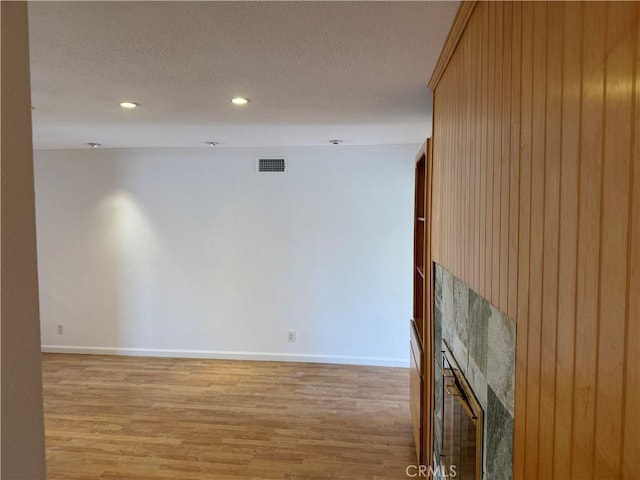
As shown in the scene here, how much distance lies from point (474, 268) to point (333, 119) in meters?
2.10

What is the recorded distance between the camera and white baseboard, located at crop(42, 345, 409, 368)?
15.1 ft

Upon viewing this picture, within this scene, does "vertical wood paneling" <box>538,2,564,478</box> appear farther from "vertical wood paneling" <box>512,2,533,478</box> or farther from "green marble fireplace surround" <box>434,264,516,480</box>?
"green marble fireplace surround" <box>434,264,516,480</box>

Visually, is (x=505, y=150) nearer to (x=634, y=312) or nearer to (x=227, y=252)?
(x=634, y=312)

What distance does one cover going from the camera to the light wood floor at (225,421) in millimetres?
2771

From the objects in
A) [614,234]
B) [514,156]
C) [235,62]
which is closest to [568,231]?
[614,234]

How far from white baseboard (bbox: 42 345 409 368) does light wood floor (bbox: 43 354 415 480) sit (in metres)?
0.12

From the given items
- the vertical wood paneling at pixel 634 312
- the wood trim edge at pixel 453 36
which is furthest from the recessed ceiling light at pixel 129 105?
the vertical wood paneling at pixel 634 312

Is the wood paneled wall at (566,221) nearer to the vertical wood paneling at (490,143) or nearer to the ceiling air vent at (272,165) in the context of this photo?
the vertical wood paneling at (490,143)

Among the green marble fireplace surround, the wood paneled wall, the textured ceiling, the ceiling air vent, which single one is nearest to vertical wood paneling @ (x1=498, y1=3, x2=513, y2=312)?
the wood paneled wall

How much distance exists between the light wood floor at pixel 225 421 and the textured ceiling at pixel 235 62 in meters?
2.47

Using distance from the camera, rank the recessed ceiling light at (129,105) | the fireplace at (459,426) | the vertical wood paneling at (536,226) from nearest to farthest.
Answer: the vertical wood paneling at (536,226) < the fireplace at (459,426) < the recessed ceiling light at (129,105)

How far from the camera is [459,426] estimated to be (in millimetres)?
1612

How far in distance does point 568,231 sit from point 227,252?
4320mm

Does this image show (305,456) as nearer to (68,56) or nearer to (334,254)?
(334,254)
